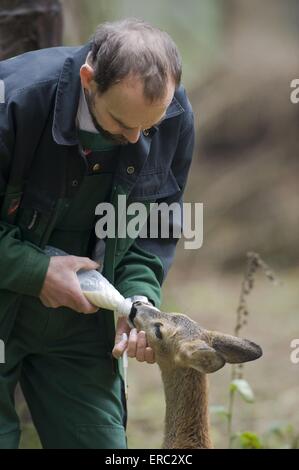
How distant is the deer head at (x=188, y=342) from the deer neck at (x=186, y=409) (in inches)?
9.8

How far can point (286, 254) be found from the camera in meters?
9.71

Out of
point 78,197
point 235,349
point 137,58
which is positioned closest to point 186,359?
point 235,349

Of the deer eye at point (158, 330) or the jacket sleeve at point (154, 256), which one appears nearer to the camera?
the deer eye at point (158, 330)

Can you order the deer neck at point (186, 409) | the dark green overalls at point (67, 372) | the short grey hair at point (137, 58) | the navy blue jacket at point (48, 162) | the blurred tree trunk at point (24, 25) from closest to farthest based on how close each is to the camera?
the short grey hair at point (137, 58)
the navy blue jacket at point (48, 162)
the dark green overalls at point (67, 372)
the deer neck at point (186, 409)
the blurred tree trunk at point (24, 25)

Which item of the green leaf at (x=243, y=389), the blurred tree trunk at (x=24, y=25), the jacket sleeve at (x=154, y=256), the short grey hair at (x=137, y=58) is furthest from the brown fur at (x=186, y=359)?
the blurred tree trunk at (x=24, y=25)

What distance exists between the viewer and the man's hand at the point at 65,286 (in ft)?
11.9

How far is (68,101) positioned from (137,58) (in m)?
0.36

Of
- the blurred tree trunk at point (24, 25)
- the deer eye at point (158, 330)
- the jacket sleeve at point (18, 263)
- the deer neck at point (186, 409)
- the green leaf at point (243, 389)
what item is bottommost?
the deer neck at point (186, 409)

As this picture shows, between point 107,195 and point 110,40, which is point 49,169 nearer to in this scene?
point 107,195

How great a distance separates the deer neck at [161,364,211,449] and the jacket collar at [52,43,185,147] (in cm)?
113

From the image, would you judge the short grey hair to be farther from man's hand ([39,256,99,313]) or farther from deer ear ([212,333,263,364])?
deer ear ([212,333,263,364])

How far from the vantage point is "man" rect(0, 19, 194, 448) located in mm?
3387

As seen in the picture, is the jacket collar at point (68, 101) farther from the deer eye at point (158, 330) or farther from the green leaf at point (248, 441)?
the green leaf at point (248, 441)

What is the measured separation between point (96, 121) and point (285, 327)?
5368mm
